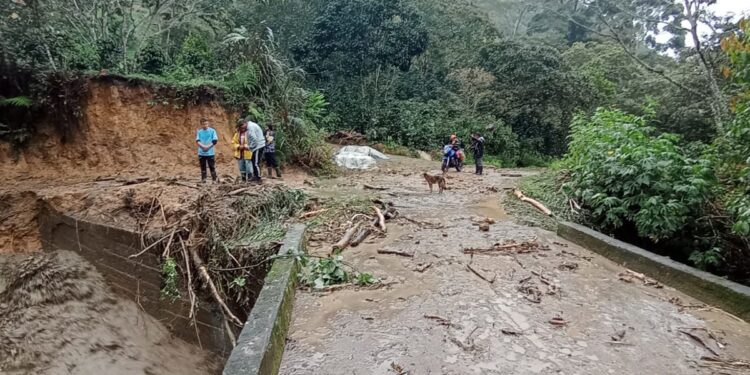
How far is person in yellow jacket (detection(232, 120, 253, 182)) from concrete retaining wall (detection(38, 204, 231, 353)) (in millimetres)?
3066

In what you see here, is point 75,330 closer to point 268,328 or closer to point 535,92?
point 268,328

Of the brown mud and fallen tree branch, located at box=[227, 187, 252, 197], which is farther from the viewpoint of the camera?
fallen tree branch, located at box=[227, 187, 252, 197]

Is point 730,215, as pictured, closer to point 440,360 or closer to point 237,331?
point 440,360

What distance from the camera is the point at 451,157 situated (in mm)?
15391

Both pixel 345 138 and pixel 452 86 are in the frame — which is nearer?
pixel 345 138

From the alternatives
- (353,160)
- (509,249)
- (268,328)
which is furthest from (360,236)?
(353,160)

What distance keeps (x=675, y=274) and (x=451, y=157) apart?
35.1 ft

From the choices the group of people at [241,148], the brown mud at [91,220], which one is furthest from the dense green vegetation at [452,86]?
the group of people at [241,148]

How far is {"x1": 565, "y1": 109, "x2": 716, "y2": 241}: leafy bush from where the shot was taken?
18.3 feet

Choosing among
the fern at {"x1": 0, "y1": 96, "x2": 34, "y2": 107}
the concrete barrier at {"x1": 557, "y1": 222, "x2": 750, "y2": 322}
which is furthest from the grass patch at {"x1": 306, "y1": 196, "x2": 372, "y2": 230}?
the fern at {"x1": 0, "y1": 96, "x2": 34, "y2": 107}

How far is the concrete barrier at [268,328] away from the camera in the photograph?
2959 millimetres

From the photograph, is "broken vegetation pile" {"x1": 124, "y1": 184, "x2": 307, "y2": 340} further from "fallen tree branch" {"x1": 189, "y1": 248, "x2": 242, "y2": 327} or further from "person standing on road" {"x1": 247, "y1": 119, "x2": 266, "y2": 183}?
"person standing on road" {"x1": 247, "y1": 119, "x2": 266, "y2": 183}

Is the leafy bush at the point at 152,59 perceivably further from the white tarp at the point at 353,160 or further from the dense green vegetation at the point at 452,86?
the white tarp at the point at 353,160

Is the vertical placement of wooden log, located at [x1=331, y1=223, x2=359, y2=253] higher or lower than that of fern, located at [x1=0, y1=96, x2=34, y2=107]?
Result: lower
